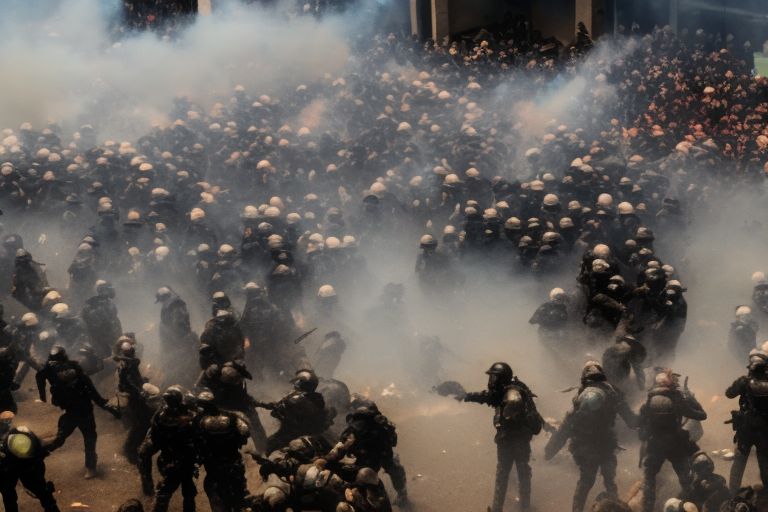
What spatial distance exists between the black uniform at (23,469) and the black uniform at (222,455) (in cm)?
180

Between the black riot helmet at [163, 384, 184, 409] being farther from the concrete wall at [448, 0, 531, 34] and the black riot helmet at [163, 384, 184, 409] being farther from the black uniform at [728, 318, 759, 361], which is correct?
the concrete wall at [448, 0, 531, 34]

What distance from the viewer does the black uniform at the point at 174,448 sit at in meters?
9.33

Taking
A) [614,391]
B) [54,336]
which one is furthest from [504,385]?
[54,336]

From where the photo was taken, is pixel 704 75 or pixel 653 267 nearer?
pixel 653 267

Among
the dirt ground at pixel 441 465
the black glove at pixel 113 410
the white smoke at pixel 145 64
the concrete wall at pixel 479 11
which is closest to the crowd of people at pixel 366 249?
the black glove at pixel 113 410

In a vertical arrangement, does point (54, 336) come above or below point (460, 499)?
above

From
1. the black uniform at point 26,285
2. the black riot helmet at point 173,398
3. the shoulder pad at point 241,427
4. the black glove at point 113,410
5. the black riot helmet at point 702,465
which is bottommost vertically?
the black riot helmet at point 702,465

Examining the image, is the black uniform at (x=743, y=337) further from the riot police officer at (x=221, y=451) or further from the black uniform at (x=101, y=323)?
the black uniform at (x=101, y=323)

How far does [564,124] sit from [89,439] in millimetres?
13569

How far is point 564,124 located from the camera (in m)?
20.6

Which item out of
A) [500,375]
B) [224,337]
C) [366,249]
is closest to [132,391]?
[224,337]

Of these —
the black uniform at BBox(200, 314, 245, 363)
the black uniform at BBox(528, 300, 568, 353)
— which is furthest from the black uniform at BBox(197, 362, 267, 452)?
the black uniform at BBox(528, 300, 568, 353)

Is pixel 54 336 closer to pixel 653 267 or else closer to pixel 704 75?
pixel 653 267

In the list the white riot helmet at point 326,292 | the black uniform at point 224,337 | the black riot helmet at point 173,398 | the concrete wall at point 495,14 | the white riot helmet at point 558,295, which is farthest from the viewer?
the concrete wall at point 495,14
